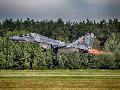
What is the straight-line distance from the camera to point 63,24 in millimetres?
169000

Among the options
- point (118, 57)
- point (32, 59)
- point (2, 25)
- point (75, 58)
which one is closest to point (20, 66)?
point (32, 59)

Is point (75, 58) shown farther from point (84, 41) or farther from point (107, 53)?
point (107, 53)

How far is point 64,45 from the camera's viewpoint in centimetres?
9475

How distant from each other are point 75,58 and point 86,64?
2.83 metres

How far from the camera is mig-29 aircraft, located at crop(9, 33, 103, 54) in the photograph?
90.0 meters

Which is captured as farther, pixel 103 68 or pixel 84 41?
pixel 84 41

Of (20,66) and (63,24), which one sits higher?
(63,24)

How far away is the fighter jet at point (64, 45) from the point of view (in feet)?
295

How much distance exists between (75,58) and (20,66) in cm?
1141

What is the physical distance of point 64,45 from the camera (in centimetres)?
9475

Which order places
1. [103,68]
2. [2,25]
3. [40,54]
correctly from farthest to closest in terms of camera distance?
1. [2,25]
2. [40,54]
3. [103,68]

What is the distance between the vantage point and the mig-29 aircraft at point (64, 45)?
90000 mm

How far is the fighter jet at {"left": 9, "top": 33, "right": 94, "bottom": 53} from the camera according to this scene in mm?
90062

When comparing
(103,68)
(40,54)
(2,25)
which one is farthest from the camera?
(2,25)
